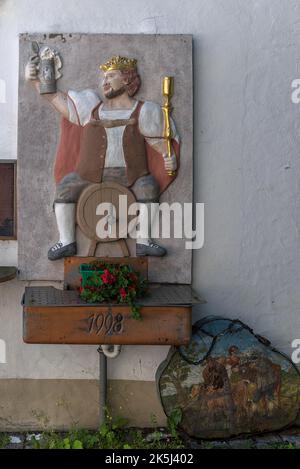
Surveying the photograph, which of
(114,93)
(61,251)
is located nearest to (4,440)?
(61,251)

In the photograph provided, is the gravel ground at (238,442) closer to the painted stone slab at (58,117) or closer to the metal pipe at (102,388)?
the metal pipe at (102,388)

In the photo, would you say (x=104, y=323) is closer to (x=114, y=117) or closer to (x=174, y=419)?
(x=174, y=419)

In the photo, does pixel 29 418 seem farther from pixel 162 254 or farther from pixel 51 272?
pixel 162 254

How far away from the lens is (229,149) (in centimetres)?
434

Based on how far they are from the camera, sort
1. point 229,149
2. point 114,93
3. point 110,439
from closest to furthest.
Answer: point 110,439 < point 114,93 < point 229,149

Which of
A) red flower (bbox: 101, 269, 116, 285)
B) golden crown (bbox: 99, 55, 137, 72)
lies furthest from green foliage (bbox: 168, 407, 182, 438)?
golden crown (bbox: 99, 55, 137, 72)

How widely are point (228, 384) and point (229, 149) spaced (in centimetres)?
186

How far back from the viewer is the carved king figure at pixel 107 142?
4.21m

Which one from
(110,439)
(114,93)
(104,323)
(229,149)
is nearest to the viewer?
(104,323)

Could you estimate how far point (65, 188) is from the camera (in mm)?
4219

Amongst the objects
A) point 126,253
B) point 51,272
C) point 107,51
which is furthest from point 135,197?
point 107,51

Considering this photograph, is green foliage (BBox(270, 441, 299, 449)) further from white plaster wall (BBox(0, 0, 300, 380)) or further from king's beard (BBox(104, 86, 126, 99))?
king's beard (BBox(104, 86, 126, 99))

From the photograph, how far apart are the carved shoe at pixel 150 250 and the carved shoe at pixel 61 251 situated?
51 centimetres

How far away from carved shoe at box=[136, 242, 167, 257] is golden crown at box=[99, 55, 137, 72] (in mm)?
1385
